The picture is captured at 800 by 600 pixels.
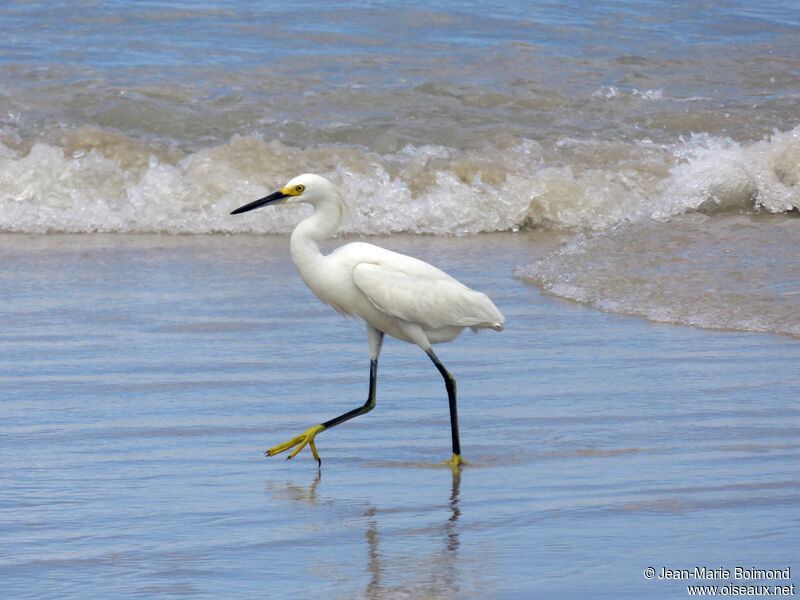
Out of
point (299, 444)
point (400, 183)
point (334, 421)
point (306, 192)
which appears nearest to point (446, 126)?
point (400, 183)

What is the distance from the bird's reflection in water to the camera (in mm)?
3129

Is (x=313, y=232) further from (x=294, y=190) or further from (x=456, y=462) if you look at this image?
(x=456, y=462)

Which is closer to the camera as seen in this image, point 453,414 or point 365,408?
point 453,414

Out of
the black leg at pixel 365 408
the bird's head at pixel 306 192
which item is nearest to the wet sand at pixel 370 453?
the black leg at pixel 365 408

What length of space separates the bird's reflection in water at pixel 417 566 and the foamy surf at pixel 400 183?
5.90 metres

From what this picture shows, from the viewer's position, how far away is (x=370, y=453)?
15.0 feet

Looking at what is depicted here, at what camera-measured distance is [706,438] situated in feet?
14.8

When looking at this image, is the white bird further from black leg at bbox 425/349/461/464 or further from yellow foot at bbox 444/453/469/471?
yellow foot at bbox 444/453/469/471

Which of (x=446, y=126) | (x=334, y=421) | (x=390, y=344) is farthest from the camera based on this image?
(x=446, y=126)

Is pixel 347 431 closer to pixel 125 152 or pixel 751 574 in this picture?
pixel 751 574

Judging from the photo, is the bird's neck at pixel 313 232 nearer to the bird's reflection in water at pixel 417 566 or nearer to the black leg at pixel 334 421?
the black leg at pixel 334 421

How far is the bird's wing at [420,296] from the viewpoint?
4.72 m

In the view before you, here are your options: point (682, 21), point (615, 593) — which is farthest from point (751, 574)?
point (682, 21)

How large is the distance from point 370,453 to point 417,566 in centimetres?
129
